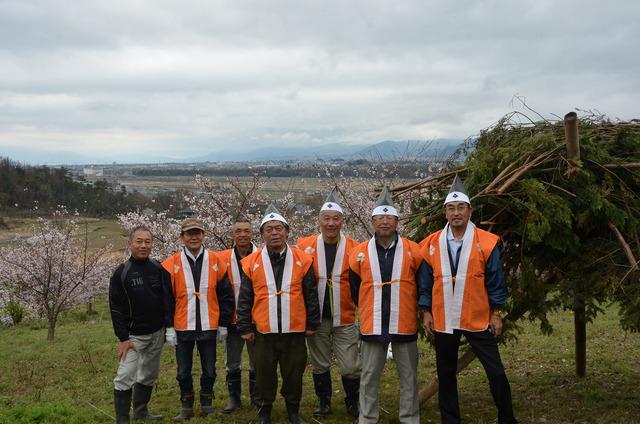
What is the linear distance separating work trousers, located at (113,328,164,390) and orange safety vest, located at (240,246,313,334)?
1.33 m

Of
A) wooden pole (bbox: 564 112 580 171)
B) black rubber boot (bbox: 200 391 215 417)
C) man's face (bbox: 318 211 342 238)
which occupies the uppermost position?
wooden pole (bbox: 564 112 580 171)

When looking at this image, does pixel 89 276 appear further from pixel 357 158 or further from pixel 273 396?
pixel 273 396

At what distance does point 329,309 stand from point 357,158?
14405 millimetres

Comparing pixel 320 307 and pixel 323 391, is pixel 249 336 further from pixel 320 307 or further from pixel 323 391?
pixel 323 391

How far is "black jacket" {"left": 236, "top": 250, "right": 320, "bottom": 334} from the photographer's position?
5.64 m

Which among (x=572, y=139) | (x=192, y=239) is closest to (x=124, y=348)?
(x=192, y=239)

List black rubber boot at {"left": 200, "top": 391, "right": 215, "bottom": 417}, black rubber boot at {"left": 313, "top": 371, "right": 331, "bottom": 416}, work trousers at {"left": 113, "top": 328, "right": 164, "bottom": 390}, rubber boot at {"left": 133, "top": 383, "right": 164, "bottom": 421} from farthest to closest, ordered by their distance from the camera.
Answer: black rubber boot at {"left": 200, "top": 391, "right": 215, "bottom": 417}, rubber boot at {"left": 133, "top": 383, "right": 164, "bottom": 421}, black rubber boot at {"left": 313, "top": 371, "right": 331, "bottom": 416}, work trousers at {"left": 113, "top": 328, "right": 164, "bottom": 390}

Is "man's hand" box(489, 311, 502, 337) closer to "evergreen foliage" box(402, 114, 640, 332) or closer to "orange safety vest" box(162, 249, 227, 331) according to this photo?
"evergreen foliage" box(402, 114, 640, 332)

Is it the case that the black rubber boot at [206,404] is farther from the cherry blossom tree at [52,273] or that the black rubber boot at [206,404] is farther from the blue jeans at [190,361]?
the cherry blossom tree at [52,273]

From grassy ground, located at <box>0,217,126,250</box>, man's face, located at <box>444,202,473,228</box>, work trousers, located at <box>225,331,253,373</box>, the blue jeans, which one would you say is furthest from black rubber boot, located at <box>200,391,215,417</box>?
grassy ground, located at <box>0,217,126,250</box>

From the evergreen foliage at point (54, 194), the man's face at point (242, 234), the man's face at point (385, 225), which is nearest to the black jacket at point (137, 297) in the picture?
the man's face at point (242, 234)

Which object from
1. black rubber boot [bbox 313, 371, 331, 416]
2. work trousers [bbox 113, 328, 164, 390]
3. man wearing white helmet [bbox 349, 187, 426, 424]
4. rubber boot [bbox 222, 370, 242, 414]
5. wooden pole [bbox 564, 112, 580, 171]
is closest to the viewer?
wooden pole [bbox 564, 112, 580, 171]

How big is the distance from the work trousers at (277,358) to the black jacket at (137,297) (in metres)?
1.19

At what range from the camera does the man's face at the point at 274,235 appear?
5625mm
